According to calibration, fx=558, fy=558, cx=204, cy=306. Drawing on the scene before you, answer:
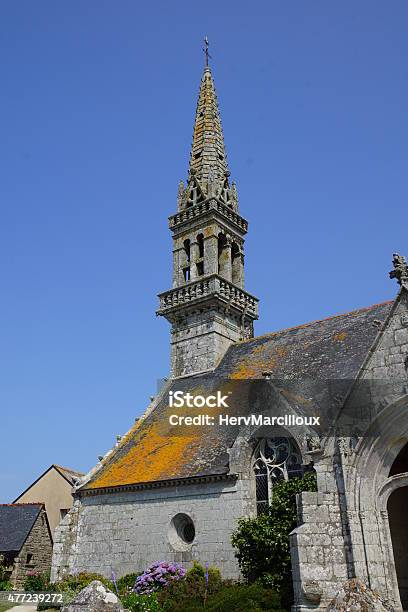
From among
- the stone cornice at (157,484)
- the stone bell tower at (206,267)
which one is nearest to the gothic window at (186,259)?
the stone bell tower at (206,267)

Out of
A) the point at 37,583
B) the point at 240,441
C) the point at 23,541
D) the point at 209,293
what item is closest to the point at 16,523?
the point at 23,541

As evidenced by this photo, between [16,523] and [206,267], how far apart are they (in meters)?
14.9

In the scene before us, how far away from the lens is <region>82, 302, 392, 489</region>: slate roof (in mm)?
17547

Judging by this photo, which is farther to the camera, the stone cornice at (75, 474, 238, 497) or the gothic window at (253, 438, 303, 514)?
the stone cornice at (75, 474, 238, 497)

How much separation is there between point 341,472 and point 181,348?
13263 mm

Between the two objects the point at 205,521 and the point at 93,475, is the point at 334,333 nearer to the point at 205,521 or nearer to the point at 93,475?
the point at 205,521

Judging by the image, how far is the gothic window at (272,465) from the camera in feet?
51.3

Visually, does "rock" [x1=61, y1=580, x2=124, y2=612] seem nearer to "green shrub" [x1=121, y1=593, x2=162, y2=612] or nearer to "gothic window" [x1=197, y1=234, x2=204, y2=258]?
"green shrub" [x1=121, y1=593, x2=162, y2=612]

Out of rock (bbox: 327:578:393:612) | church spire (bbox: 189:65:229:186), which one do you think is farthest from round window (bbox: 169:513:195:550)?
church spire (bbox: 189:65:229:186)

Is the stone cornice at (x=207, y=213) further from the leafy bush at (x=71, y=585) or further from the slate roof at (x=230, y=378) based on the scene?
the leafy bush at (x=71, y=585)

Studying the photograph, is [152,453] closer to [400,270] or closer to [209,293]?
[209,293]

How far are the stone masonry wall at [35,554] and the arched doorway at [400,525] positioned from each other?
16138 millimetres

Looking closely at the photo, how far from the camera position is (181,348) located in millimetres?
24766

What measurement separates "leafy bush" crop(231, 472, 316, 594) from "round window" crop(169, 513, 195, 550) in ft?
7.38
